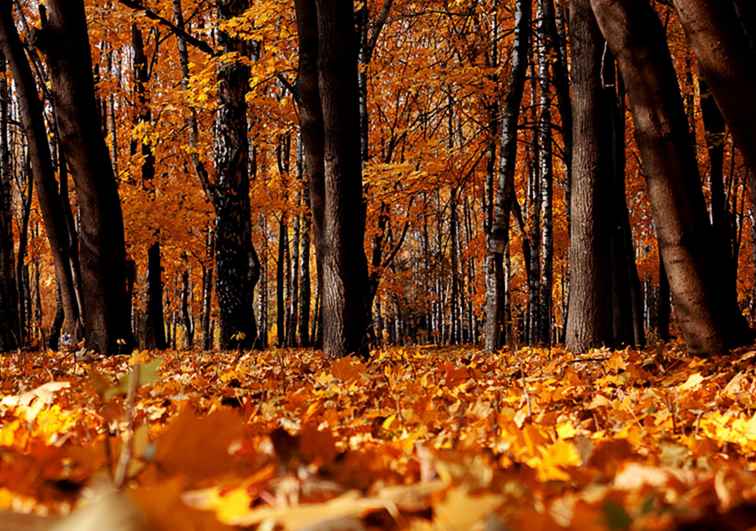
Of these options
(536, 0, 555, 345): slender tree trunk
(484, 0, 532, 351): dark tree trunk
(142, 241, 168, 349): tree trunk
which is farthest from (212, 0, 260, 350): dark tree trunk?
(536, 0, 555, 345): slender tree trunk

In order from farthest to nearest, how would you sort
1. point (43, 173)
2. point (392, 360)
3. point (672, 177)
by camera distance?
1. point (43, 173)
2. point (392, 360)
3. point (672, 177)

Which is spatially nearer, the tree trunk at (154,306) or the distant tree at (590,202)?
the distant tree at (590,202)

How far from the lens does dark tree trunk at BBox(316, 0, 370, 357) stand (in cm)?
605

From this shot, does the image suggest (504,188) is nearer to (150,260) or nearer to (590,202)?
(590,202)

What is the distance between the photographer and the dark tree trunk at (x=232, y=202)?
1186 cm

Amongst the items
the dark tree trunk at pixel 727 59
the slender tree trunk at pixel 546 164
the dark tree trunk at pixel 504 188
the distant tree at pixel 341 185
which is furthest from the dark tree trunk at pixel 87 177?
the slender tree trunk at pixel 546 164

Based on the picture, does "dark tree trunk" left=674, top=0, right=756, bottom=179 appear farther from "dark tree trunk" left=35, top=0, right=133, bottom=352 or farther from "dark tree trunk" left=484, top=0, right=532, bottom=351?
"dark tree trunk" left=35, top=0, right=133, bottom=352

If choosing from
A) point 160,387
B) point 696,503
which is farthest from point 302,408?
point 696,503

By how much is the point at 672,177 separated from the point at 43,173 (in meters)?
8.42

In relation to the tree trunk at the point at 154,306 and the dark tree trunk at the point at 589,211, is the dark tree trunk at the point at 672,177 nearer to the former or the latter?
the dark tree trunk at the point at 589,211

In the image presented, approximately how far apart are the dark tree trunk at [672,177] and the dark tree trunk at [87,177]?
5.52 m

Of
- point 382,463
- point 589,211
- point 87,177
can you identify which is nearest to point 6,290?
point 87,177

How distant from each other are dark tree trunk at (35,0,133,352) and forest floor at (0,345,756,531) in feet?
14.8

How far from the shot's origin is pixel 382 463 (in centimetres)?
127
